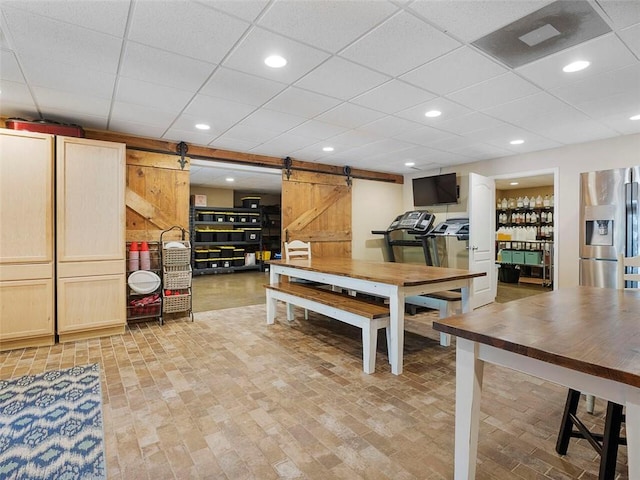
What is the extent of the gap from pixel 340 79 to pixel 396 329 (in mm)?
2133

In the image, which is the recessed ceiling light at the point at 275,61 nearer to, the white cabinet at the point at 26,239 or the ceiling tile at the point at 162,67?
the ceiling tile at the point at 162,67

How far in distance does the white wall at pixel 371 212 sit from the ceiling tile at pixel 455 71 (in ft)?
12.7

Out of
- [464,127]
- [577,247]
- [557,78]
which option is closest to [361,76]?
[557,78]

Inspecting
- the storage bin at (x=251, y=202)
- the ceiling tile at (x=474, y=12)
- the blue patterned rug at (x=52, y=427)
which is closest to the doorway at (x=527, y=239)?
the ceiling tile at (x=474, y=12)

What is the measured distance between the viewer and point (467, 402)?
1.35 m

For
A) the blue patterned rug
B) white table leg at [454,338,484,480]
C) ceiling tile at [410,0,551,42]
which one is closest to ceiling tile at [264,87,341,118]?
ceiling tile at [410,0,551,42]

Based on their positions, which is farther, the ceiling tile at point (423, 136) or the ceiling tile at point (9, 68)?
the ceiling tile at point (423, 136)

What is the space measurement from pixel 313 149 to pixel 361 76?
8.31 feet

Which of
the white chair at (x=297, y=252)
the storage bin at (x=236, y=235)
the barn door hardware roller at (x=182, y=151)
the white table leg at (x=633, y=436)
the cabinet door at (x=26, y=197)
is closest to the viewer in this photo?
the white table leg at (x=633, y=436)

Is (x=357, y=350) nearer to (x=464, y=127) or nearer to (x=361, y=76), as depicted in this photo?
(x=361, y=76)

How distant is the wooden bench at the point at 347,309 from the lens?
2.80 meters

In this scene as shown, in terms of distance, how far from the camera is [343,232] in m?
6.63

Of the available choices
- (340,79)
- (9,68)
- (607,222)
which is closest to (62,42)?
(9,68)

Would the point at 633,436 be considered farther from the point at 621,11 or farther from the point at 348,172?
the point at 348,172
